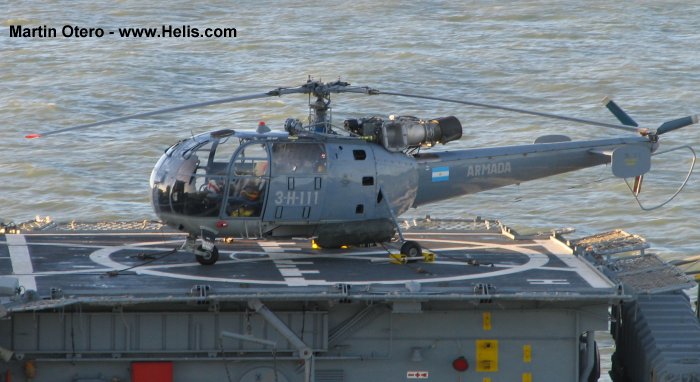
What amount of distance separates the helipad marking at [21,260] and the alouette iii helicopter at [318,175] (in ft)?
6.42

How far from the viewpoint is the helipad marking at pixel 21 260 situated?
714 inches

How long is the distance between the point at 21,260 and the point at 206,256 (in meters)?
2.66

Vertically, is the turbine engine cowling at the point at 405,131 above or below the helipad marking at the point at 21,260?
above

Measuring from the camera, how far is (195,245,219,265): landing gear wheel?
19000 millimetres

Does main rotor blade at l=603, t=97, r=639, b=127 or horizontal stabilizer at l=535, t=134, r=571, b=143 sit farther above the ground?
main rotor blade at l=603, t=97, r=639, b=127

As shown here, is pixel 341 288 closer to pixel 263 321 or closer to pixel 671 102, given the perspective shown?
pixel 263 321

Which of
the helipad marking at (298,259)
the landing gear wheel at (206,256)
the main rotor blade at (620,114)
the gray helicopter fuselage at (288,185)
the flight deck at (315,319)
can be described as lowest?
the flight deck at (315,319)

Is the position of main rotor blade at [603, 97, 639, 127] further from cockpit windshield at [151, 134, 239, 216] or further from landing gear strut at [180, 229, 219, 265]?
landing gear strut at [180, 229, 219, 265]

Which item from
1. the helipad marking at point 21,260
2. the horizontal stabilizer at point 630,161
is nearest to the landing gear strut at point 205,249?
the helipad marking at point 21,260

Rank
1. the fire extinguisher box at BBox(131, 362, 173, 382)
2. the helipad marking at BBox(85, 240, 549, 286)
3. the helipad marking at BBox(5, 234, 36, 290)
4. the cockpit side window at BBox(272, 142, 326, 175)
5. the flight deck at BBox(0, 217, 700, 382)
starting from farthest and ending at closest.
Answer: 1. the cockpit side window at BBox(272, 142, 326, 175)
2. the helipad marking at BBox(85, 240, 549, 286)
3. the helipad marking at BBox(5, 234, 36, 290)
4. the fire extinguisher box at BBox(131, 362, 173, 382)
5. the flight deck at BBox(0, 217, 700, 382)

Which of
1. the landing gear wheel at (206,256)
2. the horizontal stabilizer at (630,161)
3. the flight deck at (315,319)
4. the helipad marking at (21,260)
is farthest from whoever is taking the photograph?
the horizontal stabilizer at (630,161)

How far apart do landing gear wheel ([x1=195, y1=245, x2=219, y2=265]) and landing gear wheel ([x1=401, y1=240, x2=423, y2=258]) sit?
8.63 feet

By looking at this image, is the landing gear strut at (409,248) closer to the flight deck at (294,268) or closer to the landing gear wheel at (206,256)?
the flight deck at (294,268)

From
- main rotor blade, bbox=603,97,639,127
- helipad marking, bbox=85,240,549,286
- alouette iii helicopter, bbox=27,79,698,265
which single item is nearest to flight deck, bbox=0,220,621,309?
helipad marking, bbox=85,240,549,286
